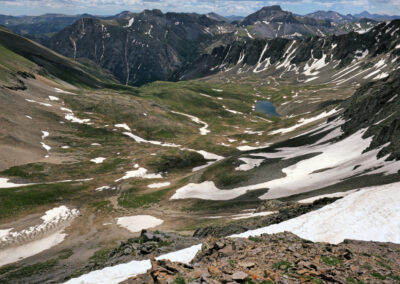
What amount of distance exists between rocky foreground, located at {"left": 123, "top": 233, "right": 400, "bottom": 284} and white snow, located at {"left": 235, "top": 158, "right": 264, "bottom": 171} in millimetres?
53442

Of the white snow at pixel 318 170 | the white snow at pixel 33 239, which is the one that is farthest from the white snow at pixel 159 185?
the white snow at pixel 33 239

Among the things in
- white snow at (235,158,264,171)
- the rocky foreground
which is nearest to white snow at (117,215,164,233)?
white snow at (235,158,264,171)

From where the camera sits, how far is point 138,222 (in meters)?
58.3

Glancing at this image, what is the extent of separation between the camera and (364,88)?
107m

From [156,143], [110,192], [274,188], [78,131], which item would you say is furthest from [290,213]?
[78,131]

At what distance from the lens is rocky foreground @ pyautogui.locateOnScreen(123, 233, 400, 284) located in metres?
16.0

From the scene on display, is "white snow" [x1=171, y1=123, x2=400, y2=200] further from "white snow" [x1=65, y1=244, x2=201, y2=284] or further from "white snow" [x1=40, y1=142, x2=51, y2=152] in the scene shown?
"white snow" [x1=40, y1=142, x2=51, y2=152]

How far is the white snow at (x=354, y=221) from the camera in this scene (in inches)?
980

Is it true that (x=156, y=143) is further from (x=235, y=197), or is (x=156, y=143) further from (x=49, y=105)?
(x=235, y=197)

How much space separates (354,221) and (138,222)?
1647 inches

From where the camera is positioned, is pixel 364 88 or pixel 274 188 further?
pixel 364 88

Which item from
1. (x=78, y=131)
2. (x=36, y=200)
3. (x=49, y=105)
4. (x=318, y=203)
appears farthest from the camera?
(x=49, y=105)

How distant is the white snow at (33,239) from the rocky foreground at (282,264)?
37093mm

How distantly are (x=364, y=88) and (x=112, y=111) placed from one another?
12527 centimetres
